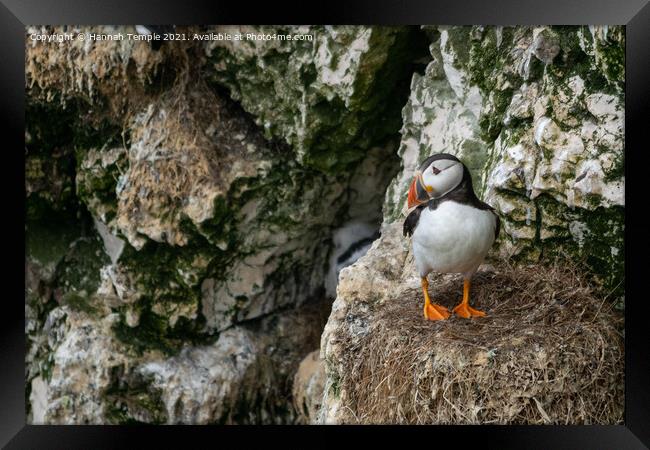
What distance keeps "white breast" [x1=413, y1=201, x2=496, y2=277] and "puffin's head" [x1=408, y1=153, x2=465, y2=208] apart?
0.06 metres

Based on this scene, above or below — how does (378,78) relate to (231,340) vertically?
above

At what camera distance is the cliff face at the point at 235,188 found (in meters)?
2.91

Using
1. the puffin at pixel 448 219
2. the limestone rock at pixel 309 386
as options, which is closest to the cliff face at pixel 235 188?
the limestone rock at pixel 309 386

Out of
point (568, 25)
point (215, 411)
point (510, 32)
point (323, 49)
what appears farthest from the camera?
point (215, 411)

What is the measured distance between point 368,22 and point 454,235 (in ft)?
2.85

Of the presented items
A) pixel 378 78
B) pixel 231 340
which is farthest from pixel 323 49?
pixel 231 340

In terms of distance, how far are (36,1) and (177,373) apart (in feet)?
8.22

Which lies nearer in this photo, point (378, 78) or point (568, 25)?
point (568, 25)

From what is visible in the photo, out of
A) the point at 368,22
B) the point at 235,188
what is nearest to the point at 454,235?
the point at 368,22

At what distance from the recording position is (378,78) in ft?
11.7

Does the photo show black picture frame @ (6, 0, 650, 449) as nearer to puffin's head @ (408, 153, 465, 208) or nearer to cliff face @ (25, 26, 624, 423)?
cliff face @ (25, 26, 624, 423)

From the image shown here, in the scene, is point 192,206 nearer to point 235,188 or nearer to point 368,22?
point 235,188

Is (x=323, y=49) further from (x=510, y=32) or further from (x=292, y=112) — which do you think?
(x=510, y=32)

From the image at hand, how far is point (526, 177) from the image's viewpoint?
8.83 feet
